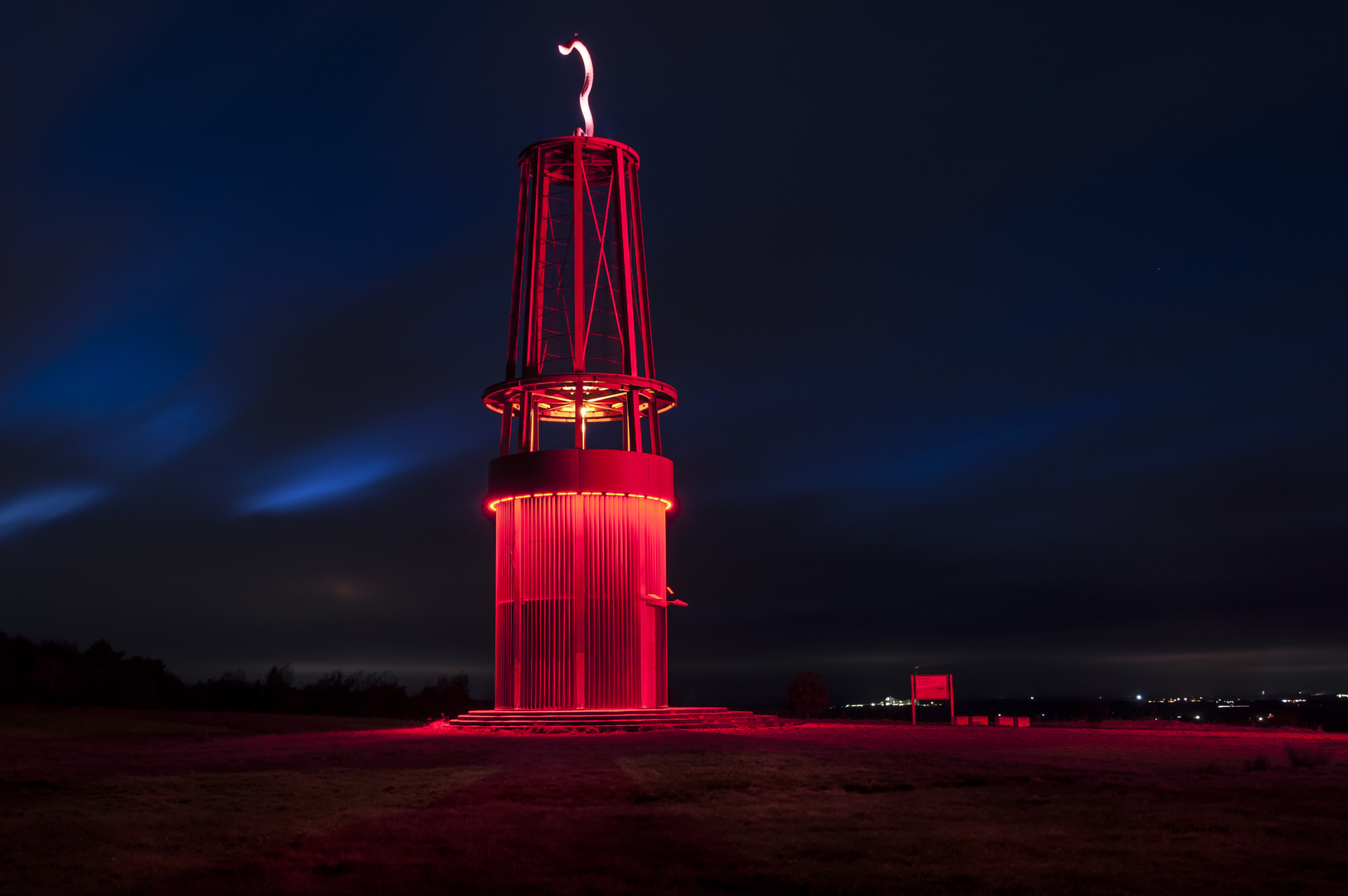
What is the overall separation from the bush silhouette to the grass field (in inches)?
783

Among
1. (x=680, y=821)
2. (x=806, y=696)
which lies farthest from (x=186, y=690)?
(x=680, y=821)

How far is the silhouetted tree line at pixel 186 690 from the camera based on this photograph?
38344 mm

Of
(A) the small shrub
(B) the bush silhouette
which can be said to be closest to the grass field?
(A) the small shrub

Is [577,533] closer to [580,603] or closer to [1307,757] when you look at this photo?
[580,603]

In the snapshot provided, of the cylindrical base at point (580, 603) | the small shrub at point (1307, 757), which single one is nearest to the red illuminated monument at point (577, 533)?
the cylindrical base at point (580, 603)

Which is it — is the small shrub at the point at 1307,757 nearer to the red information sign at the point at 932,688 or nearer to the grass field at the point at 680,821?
the grass field at the point at 680,821

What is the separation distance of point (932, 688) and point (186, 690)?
2922 centimetres

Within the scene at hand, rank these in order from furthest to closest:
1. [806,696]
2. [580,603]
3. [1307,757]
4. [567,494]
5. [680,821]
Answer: [806,696] < [567,494] < [580,603] < [1307,757] < [680,821]

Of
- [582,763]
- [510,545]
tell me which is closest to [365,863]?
[582,763]

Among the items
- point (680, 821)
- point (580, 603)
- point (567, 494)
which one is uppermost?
point (567, 494)

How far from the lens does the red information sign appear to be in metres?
26.7

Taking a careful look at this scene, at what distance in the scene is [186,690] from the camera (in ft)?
144

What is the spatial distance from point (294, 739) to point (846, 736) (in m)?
8.80

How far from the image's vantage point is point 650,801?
10.7m
